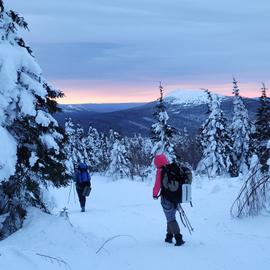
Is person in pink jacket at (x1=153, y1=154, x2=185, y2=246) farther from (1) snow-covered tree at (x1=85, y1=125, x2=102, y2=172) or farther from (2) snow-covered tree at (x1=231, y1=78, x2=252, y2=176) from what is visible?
(1) snow-covered tree at (x1=85, y1=125, x2=102, y2=172)

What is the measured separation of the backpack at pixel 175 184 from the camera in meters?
10.3

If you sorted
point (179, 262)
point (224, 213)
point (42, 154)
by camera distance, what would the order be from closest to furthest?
point (179, 262) → point (42, 154) → point (224, 213)

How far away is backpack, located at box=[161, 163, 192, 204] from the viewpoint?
10312mm

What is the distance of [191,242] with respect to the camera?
10625mm

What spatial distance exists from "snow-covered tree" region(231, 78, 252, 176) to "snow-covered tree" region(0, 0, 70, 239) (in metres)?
36.6

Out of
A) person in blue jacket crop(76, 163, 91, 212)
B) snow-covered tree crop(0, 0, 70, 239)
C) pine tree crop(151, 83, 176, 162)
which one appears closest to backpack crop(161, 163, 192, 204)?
snow-covered tree crop(0, 0, 70, 239)

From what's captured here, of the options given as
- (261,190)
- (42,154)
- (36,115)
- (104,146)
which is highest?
(36,115)

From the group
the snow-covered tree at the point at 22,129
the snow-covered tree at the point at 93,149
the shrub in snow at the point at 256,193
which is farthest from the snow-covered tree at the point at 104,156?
the snow-covered tree at the point at 22,129

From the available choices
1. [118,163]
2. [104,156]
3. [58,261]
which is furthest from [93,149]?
[58,261]

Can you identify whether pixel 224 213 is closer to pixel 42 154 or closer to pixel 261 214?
pixel 261 214

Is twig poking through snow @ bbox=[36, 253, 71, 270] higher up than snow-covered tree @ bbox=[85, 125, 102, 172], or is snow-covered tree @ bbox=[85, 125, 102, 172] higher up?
twig poking through snow @ bbox=[36, 253, 71, 270]

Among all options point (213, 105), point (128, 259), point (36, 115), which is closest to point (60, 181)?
point (36, 115)

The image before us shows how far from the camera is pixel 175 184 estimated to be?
33.9ft

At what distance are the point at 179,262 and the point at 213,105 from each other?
3769cm
